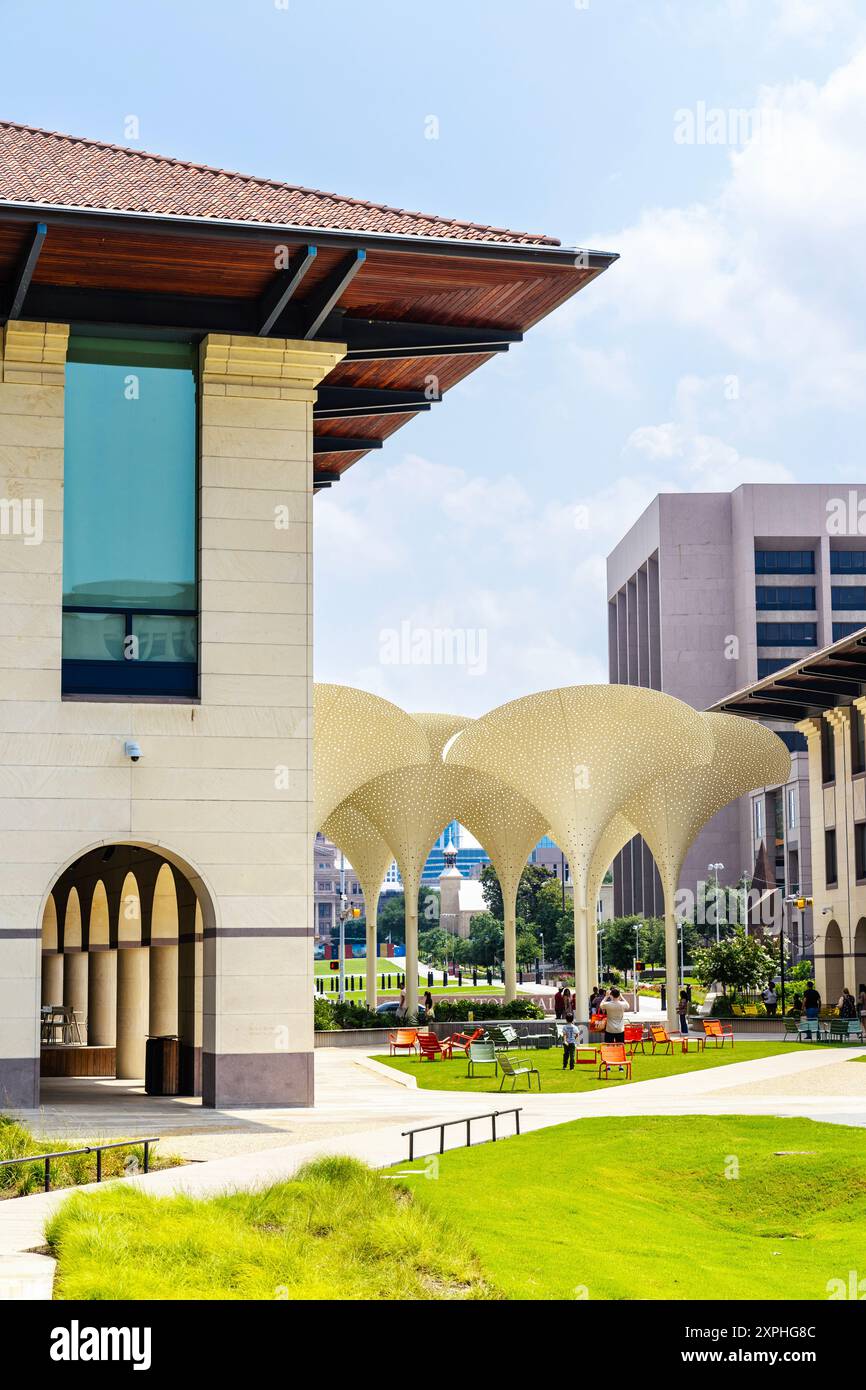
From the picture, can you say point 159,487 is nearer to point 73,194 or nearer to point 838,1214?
point 73,194

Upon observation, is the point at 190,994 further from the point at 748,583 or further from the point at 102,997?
the point at 748,583

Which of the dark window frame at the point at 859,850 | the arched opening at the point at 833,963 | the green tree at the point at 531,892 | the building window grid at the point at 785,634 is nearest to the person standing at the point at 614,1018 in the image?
the dark window frame at the point at 859,850

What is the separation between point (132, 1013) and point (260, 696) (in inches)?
397

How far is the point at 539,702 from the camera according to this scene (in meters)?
43.0

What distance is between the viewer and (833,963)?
54.3 metres

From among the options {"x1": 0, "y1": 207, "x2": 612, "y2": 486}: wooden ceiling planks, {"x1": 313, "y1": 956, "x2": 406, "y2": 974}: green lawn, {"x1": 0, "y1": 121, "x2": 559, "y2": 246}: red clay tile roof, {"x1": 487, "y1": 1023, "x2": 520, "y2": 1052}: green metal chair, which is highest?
{"x1": 0, "y1": 121, "x2": 559, "y2": 246}: red clay tile roof

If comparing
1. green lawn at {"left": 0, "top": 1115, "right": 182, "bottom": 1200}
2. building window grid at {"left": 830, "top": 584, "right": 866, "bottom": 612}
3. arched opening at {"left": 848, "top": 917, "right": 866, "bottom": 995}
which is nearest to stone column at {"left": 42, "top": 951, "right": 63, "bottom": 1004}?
arched opening at {"left": 848, "top": 917, "right": 866, "bottom": 995}

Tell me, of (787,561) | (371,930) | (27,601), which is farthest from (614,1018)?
(787,561)

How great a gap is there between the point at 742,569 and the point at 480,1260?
119627 millimetres

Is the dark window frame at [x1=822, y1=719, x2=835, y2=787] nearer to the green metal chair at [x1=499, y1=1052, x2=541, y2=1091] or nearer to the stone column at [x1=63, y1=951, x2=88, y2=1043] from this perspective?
the stone column at [x1=63, y1=951, x2=88, y2=1043]

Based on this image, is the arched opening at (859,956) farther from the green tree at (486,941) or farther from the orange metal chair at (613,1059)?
the green tree at (486,941)

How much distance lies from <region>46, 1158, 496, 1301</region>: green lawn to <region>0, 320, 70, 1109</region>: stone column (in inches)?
372

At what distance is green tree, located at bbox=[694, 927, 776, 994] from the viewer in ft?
183
